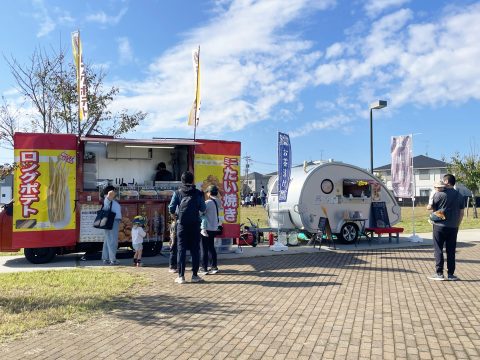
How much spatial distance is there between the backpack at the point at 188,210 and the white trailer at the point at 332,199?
609cm

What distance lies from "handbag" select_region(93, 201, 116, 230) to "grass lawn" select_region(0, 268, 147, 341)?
101 cm

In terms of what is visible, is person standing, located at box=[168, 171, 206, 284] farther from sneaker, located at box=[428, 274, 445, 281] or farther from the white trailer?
the white trailer

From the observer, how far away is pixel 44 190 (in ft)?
34.8

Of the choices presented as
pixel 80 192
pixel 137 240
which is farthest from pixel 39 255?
pixel 137 240

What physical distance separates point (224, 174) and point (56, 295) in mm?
5736

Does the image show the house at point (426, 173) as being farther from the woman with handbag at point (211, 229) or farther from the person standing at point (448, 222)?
the woman with handbag at point (211, 229)

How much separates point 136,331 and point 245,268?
4761 millimetres

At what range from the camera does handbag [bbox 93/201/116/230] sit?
10234 millimetres

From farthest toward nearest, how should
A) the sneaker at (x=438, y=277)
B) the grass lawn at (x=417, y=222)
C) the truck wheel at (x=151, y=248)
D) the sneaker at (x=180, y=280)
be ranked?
the grass lawn at (x=417, y=222), the truck wheel at (x=151, y=248), the sneaker at (x=438, y=277), the sneaker at (x=180, y=280)

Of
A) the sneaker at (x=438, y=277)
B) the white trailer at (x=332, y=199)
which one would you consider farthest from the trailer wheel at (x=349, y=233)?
the sneaker at (x=438, y=277)

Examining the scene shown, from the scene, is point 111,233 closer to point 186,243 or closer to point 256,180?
point 186,243

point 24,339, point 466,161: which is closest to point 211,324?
point 24,339

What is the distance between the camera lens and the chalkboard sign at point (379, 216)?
1523 cm

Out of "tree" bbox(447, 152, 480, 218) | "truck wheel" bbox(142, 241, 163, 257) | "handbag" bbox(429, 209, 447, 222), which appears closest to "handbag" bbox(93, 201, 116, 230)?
"truck wheel" bbox(142, 241, 163, 257)
